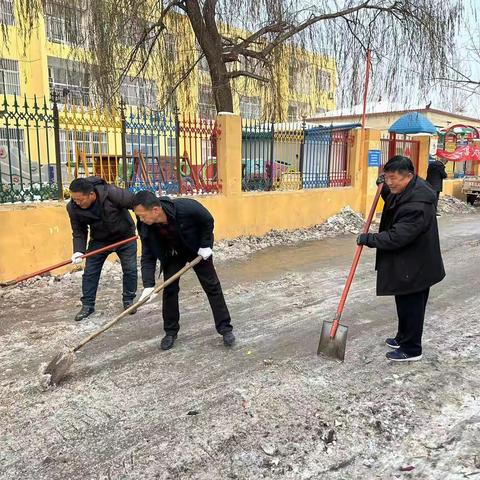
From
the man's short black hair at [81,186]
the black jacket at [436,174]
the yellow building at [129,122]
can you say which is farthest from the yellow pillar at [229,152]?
the black jacket at [436,174]

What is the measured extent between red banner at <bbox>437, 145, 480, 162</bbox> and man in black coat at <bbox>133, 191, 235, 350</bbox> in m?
12.9

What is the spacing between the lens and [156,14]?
9336 mm

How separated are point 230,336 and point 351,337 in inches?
43.3

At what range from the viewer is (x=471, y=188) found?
14.9 m

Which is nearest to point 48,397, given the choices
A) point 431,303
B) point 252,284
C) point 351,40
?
point 252,284

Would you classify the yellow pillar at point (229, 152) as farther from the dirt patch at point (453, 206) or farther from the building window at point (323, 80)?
the dirt patch at point (453, 206)

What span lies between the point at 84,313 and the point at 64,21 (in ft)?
20.2

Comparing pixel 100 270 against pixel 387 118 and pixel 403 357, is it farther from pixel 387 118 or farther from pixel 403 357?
pixel 387 118

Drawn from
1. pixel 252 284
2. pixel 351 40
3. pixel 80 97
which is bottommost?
pixel 252 284

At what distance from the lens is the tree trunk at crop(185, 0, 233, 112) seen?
927 centimetres

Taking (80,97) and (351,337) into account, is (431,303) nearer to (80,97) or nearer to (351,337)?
(351,337)

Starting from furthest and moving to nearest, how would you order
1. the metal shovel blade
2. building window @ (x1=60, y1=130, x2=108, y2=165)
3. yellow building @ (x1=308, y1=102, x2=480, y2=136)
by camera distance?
1. yellow building @ (x1=308, y1=102, x2=480, y2=136)
2. building window @ (x1=60, y1=130, x2=108, y2=165)
3. the metal shovel blade

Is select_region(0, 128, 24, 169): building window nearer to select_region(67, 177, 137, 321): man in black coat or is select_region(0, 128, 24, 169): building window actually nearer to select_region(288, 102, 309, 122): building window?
select_region(67, 177, 137, 321): man in black coat

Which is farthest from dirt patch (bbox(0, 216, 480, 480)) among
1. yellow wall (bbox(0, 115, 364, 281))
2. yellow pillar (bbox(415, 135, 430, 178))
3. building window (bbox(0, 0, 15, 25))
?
yellow pillar (bbox(415, 135, 430, 178))
